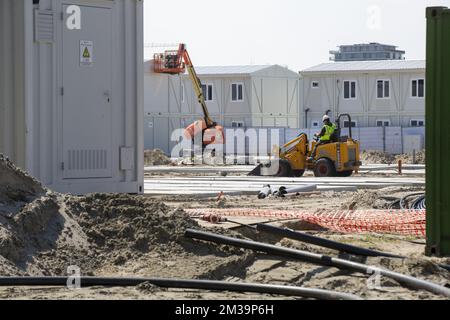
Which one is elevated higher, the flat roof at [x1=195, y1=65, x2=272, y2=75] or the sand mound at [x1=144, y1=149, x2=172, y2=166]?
the flat roof at [x1=195, y1=65, x2=272, y2=75]

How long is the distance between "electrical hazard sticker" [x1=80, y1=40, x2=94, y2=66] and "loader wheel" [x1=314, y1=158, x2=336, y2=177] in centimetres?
1447

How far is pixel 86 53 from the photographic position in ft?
48.7

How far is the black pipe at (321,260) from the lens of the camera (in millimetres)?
7742

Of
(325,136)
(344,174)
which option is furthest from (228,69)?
(344,174)

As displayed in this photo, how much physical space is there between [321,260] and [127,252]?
6.34 ft

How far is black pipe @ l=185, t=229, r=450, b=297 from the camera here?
7.74 meters

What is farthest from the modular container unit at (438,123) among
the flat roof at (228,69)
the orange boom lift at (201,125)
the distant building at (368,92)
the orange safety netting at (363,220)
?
the flat roof at (228,69)

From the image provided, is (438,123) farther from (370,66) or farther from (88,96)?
(370,66)

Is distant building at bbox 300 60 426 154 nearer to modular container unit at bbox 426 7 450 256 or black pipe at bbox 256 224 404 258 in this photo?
black pipe at bbox 256 224 404 258

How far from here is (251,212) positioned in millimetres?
13852

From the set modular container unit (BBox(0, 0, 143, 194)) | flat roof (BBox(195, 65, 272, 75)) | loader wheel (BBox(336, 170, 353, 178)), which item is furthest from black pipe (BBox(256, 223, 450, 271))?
flat roof (BBox(195, 65, 272, 75))
